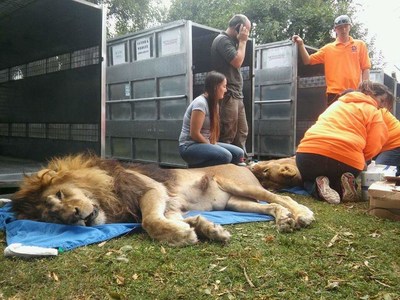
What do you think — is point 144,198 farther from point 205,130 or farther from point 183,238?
point 205,130

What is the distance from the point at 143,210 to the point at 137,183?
0.37m

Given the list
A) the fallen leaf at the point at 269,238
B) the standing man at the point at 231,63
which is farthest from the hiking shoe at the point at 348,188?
the standing man at the point at 231,63

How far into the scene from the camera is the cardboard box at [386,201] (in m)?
3.49

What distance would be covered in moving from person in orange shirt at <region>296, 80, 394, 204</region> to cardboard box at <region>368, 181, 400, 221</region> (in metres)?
0.66

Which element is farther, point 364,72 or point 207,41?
point 207,41

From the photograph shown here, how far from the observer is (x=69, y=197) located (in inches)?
111

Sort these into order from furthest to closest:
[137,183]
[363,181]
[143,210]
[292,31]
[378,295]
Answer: [292,31], [363,181], [137,183], [143,210], [378,295]

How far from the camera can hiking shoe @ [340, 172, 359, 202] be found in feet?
14.3

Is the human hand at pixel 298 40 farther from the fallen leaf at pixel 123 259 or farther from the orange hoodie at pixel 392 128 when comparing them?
the fallen leaf at pixel 123 259

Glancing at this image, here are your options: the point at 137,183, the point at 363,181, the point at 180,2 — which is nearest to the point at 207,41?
the point at 363,181

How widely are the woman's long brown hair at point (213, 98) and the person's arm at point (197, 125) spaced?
0.86 feet

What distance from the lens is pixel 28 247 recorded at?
8.13 feet

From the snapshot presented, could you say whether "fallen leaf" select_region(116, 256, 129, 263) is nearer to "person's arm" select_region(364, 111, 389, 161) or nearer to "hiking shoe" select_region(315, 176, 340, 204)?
"hiking shoe" select_region(315, 176, 340, 204)

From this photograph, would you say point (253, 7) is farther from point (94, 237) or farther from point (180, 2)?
point (94, 237)
